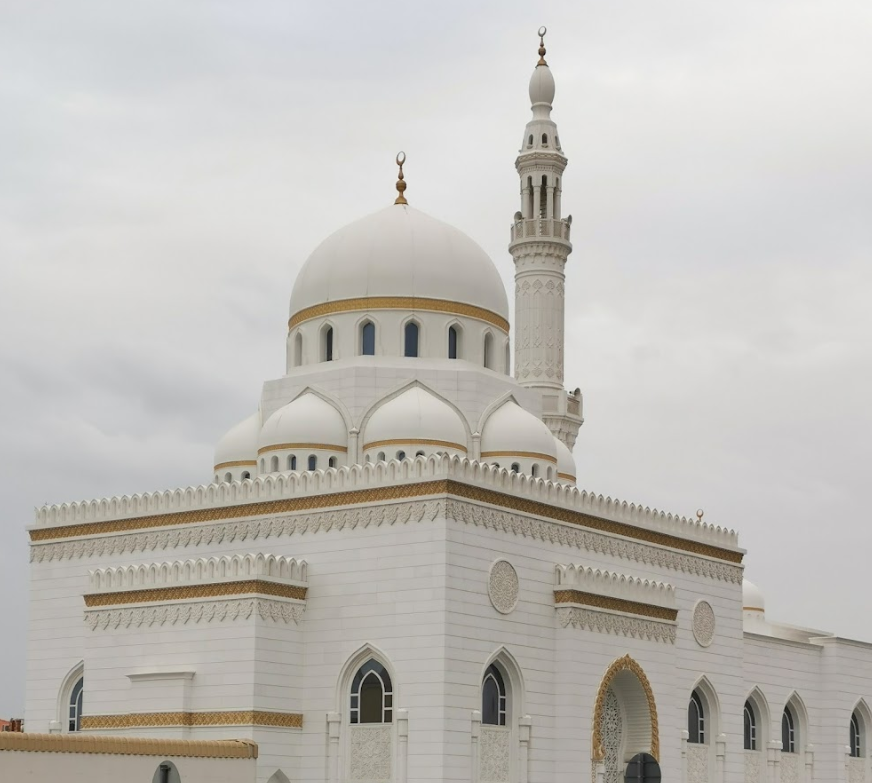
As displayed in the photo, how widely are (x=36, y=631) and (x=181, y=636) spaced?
4903 millimetres

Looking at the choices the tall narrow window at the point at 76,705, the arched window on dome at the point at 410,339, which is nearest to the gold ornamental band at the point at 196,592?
the tall narrow window at the point at 76,705

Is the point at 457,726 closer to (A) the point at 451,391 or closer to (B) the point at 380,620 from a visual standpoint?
(B) the point at 380,620

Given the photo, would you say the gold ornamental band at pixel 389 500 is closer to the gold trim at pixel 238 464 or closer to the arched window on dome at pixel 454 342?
the gold trim at pixel 238 464

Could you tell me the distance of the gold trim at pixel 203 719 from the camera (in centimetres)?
2334

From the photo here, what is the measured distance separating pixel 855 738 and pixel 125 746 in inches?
830

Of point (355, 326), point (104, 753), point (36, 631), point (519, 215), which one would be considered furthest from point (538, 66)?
point (104, 753)

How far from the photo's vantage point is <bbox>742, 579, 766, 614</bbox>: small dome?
3759cm

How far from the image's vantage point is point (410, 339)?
28.5m

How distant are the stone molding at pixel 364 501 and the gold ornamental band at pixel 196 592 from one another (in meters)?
1.67

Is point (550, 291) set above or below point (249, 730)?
above

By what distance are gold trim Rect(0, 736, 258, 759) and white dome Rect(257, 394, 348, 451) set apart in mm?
6265

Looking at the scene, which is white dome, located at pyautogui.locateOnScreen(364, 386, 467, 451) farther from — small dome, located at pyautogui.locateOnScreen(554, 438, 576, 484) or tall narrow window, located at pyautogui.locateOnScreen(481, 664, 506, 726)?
tall narrow window, located at pyautogui.locateOnScreen(481, 664, 506, 726)

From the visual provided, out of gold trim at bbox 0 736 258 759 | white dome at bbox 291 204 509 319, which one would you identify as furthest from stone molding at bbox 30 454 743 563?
white dome at bbox 291 204 509 319

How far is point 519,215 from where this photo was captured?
35562 millimetres
